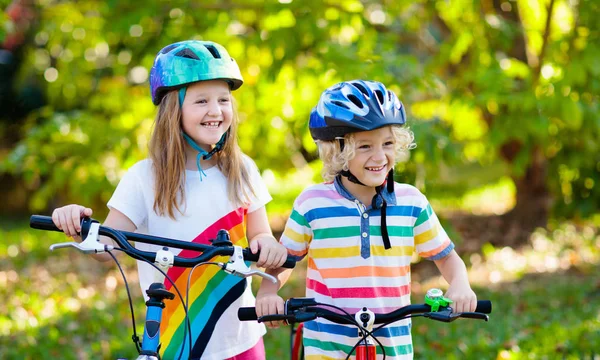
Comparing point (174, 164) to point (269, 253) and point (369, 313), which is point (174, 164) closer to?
point (269, 253)

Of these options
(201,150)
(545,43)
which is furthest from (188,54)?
(545,43)

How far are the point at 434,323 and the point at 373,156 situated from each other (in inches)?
165

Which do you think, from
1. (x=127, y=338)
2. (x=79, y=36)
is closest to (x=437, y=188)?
(x=127, y=338)

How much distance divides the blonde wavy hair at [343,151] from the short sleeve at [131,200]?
2.55ft

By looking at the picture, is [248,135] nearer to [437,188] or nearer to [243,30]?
[243,30]

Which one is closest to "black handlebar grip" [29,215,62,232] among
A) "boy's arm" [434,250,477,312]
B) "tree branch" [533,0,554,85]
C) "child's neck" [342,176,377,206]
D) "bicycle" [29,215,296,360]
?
"bicycle" [29,215,296,360]

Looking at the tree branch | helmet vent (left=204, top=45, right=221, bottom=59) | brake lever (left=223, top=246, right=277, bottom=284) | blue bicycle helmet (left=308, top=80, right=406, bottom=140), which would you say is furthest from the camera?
the tree branch

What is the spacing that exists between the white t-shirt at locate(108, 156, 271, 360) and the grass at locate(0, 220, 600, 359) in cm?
280

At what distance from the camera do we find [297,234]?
124 inches

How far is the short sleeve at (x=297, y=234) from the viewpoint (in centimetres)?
314

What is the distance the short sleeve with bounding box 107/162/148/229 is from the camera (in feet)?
10.7

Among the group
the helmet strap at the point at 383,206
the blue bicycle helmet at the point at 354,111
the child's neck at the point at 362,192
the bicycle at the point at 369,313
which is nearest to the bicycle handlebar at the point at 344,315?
the bicycle at the point at 369,313

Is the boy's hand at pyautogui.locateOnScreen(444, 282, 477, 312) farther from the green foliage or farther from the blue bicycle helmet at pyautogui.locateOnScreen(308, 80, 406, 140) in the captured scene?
the green foliage

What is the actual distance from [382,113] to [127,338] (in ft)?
13.9
